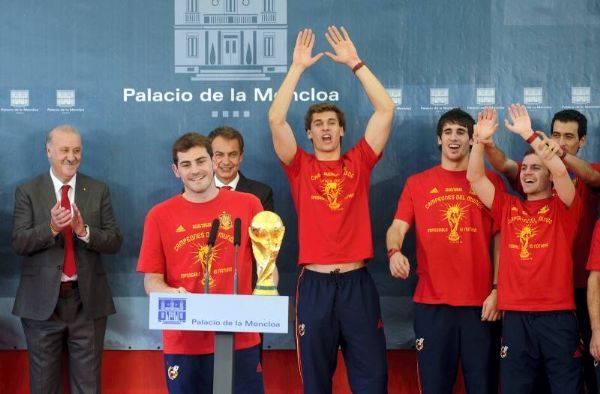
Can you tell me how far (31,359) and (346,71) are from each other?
98.3 inches

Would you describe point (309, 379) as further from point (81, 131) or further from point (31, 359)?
point (81, 131)

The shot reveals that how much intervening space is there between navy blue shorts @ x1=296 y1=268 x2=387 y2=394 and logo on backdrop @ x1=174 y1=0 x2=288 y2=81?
→ 1.50 meters

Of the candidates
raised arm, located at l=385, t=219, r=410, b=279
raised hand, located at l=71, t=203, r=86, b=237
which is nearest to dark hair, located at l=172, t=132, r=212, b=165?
raised hand, located at l=71, t=203, r=86, b=237

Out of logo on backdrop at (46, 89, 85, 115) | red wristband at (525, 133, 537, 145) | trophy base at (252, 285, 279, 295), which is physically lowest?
trophy base at (252, 285, 279, 295)

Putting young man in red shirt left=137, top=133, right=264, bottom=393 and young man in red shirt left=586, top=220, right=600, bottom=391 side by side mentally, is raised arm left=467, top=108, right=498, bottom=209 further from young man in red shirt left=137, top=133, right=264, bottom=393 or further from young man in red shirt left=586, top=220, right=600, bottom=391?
young man in red shirt left=137, top=133, right=264, bottom=393

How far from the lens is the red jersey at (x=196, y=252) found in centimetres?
298

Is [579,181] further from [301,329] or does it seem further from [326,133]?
[301,329]

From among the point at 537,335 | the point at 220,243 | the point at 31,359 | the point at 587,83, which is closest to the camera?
the point at 220,243

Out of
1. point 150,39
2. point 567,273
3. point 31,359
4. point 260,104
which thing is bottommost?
point 31,359

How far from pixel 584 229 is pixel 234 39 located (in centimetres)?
232

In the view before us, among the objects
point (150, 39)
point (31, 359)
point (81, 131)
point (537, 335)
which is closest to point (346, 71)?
point (150, 39)

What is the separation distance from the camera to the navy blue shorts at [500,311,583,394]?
3.45 metres

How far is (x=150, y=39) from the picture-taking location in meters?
4.58

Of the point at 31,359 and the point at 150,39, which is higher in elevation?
the point at 150,39
